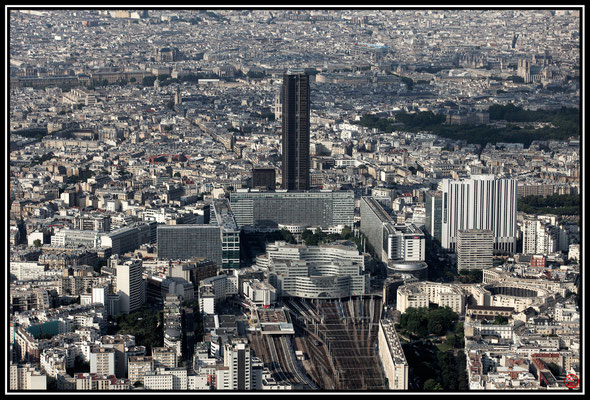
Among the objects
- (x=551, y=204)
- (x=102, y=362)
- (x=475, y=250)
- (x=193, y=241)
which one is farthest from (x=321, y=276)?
(x=551, y=204)

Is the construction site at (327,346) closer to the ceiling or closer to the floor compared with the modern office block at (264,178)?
closer to the floor

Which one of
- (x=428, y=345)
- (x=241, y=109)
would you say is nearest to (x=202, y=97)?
(x=241, y=109)

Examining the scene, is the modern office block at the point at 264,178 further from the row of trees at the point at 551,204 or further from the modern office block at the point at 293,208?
the row of trees at the point at 551,204

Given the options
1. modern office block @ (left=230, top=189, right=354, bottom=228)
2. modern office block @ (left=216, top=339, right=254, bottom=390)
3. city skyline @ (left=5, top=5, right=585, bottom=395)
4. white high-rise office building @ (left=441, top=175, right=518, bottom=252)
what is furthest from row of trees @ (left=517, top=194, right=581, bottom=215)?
modern office block @ (left=216, top=339, right=254, bottom=390)

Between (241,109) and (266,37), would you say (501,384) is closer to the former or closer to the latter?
(241,109)

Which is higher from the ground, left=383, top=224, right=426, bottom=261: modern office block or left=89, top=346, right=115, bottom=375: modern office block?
left=383, top=224, right=426, bottom=261: modern office block

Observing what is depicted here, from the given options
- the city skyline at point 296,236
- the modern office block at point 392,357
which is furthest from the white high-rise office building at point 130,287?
the modern office block at point 392,357

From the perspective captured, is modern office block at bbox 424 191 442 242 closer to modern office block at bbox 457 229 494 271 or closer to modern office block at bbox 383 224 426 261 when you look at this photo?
modern office block at bbox 457 229 494 271
